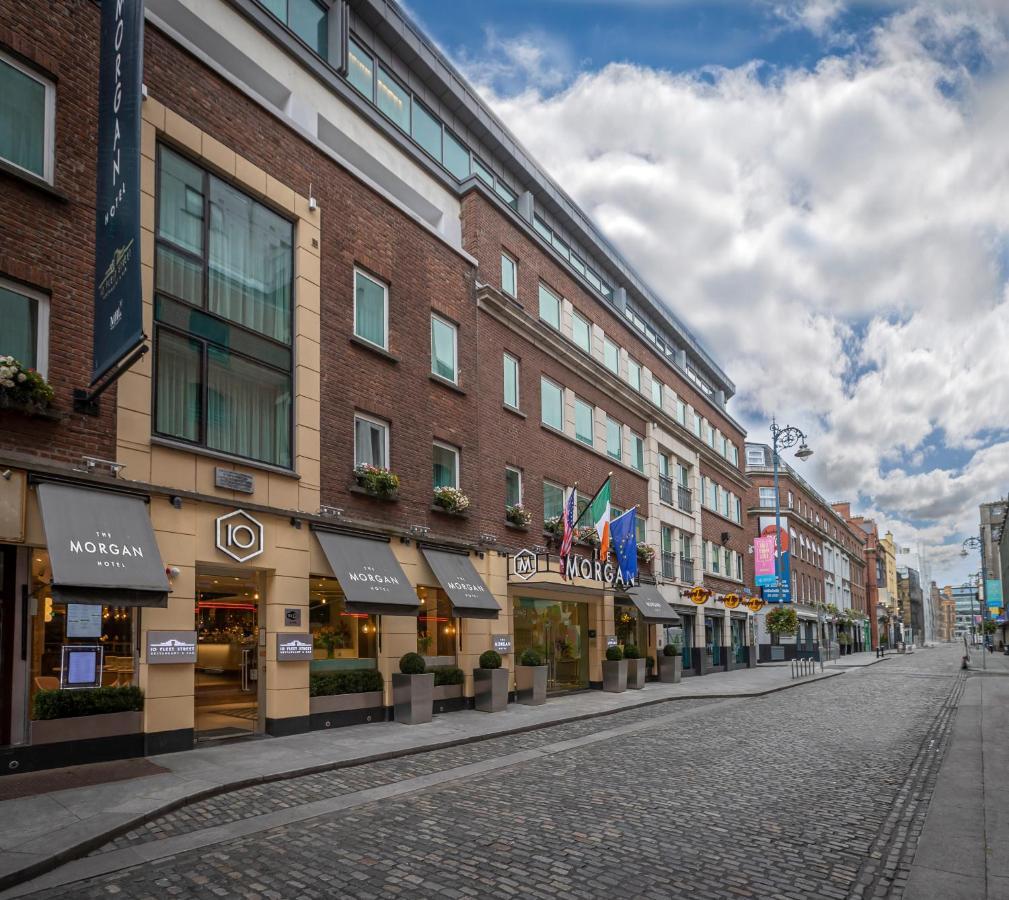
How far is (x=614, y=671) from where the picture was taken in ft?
83.7

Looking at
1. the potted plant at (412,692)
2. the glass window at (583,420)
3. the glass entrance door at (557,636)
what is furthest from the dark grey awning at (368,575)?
the glass window at (583,420)

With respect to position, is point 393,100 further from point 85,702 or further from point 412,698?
point 85,702

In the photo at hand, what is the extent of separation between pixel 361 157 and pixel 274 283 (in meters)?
5.45

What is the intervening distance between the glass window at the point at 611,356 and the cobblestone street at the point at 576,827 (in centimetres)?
1763

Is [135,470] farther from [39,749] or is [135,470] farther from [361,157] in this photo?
[361,157]

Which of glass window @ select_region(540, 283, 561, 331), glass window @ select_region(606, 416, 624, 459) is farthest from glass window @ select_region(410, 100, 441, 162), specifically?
glass window @ select_region(606, 416, 624, 459)

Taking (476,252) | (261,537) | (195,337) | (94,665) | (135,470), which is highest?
(476,252)

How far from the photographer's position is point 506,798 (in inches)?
403

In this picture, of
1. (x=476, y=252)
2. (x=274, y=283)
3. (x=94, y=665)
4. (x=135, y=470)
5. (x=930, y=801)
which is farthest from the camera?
(x=476, y=252)

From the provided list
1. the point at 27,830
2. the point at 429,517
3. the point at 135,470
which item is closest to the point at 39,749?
the point at 27,830

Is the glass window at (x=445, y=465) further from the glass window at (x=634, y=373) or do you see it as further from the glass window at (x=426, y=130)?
the glass window at (x=634, y=373)

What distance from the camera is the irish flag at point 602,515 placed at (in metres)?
23.6

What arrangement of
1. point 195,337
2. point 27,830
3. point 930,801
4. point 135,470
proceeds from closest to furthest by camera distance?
1. point 27,830
2. point 930,801
3. point 135,470
4. point 195,337

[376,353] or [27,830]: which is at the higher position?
[376,353]
